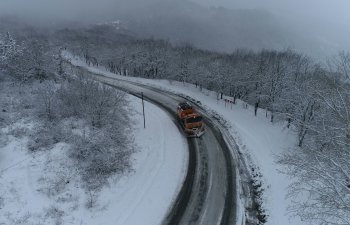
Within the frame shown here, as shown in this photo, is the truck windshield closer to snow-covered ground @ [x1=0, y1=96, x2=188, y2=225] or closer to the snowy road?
the snowy road

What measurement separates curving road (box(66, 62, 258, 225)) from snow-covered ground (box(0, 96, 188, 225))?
0.85m

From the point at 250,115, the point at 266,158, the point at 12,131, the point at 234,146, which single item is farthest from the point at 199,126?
the point at 12,131

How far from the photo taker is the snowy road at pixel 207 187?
64.5 ft

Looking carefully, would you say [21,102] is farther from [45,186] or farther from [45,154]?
[45,186]

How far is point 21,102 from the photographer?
101 feet

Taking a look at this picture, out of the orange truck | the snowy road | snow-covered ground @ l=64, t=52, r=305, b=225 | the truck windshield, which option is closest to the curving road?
the snowy road

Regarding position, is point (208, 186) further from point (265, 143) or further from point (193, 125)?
point (265, 143)

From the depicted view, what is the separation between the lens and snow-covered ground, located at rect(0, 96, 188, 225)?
1864 cm

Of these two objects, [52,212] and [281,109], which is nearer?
[52,212]

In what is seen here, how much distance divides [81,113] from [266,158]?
18.7 meters

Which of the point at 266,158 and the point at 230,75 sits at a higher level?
the point at 230,75

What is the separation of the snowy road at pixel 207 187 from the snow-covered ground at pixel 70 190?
893 millimetres

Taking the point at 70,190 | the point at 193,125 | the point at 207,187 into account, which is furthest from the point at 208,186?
the point at 193,125

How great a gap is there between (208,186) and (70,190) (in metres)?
10.3
